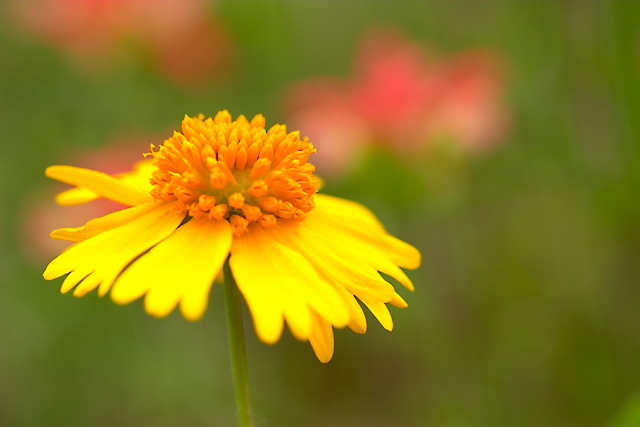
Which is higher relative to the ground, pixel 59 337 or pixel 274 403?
pixel 59 337

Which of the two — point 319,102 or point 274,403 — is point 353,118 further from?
point 274,403

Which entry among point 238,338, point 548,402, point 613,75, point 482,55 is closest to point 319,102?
point 482,55

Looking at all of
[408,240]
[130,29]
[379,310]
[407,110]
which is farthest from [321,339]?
[130,29]

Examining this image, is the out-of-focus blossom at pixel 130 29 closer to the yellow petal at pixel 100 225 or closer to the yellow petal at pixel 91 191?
the yellow petal at pixel 91 191

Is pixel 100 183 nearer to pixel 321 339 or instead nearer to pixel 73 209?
pixel 321 339

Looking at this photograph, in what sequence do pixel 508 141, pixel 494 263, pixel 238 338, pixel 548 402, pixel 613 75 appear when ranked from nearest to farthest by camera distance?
pixel 238 338 → pixel 548 402 → pixel 613 75 → pixel 494 263 → pixel 508 141

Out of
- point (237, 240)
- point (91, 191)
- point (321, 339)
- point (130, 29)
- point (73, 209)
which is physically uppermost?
point (130, 29)
